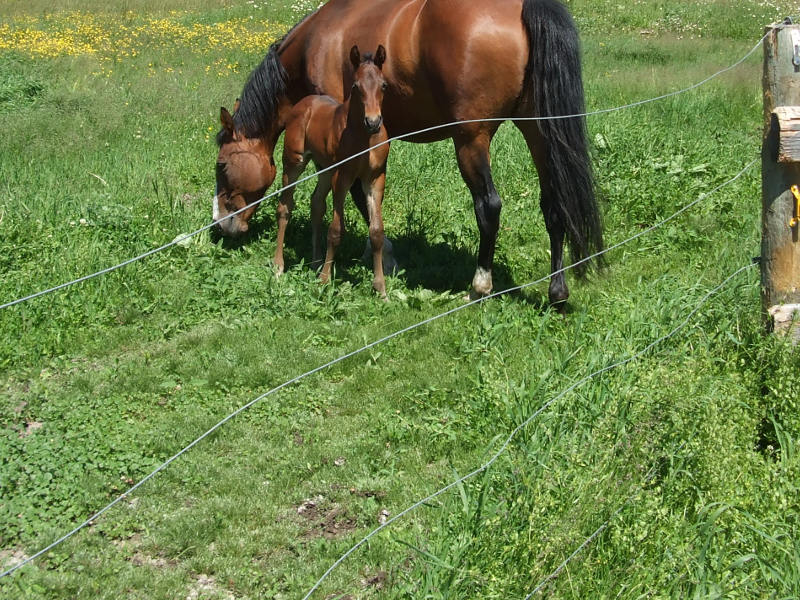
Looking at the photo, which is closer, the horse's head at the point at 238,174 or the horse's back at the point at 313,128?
the horse's back at the point at 313,128

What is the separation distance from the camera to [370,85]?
5.30m

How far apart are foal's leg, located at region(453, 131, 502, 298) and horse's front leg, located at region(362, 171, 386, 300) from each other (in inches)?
24.5

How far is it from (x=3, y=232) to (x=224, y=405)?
9.70 feet

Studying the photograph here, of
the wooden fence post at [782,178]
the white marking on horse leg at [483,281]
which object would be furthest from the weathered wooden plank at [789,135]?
the white marking on horse leg at [483,281]

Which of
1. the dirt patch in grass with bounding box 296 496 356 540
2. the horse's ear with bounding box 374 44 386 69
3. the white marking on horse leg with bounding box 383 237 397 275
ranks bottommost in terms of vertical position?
the dirt patch in grass with bounding box 296 496 356 540

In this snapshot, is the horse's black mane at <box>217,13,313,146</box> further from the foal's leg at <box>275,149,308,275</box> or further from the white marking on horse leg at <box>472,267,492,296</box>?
the white marking on horse leg at <box>472,267,492,296</box>

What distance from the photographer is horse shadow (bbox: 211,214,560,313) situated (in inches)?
254

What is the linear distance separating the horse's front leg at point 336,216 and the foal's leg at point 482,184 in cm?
83

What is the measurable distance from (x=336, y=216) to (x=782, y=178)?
10.2 ft

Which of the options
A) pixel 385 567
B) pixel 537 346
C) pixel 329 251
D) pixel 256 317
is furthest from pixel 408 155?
pixel 385 567

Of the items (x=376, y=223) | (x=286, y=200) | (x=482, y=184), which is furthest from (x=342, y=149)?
(x=482, y=184)

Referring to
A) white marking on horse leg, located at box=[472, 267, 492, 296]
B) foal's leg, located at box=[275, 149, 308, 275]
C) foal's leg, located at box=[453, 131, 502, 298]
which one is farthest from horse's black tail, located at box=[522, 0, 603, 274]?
foal's leg, located at box=[275, 149, 308, 275]

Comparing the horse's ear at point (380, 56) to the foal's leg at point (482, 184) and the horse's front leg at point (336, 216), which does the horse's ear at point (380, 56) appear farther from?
the horse's front leg at point (336, 216)

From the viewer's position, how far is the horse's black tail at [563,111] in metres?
5.32
